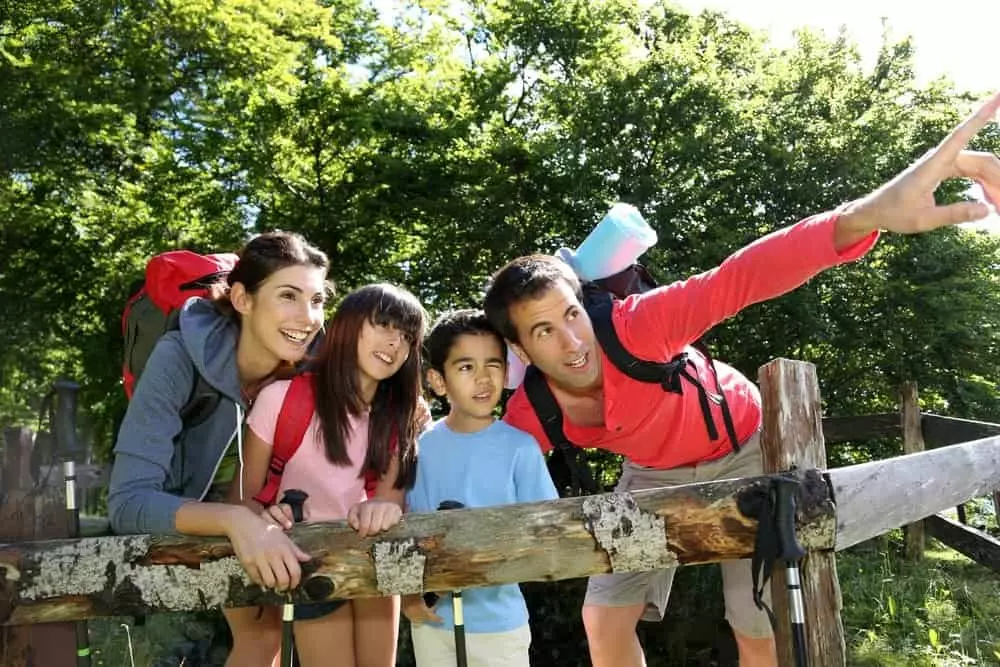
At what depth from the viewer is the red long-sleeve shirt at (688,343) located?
2.35m

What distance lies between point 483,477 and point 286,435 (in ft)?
1.99

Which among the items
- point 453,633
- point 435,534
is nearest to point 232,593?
point 435,534

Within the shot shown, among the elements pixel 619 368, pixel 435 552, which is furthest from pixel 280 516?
pixel 619 368

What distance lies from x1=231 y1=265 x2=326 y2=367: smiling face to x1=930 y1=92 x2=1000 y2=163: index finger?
173cm

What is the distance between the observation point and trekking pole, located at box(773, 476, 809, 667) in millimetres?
2168

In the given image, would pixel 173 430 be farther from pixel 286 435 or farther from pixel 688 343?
pixel 688 343

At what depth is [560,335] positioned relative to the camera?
2.90 m

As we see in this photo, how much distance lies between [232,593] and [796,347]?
26.6ft

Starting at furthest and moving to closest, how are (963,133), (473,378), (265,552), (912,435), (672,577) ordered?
(912,435) → (672,577) → (473,378) → (265,552) → (963,133)

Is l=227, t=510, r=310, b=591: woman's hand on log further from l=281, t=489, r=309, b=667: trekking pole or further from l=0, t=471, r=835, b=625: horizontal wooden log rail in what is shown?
l=281, t=489, r=309, b=667: trekking pole

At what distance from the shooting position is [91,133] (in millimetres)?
10039

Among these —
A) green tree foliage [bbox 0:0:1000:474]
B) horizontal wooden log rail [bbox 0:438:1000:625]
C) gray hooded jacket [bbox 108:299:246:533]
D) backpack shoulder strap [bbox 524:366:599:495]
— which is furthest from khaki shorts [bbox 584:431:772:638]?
green tree foliage [bbox 0:0:1000:474]

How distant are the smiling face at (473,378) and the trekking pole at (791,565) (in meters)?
1.04

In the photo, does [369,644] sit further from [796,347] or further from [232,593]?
[796,347]
